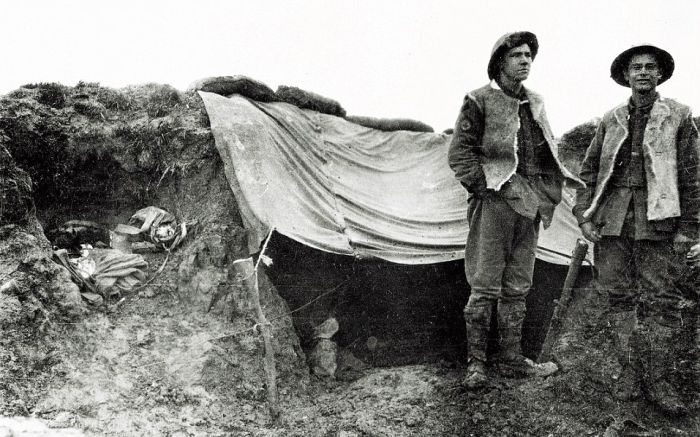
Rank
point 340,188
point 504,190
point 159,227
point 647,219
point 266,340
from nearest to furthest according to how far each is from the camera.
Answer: point 647,219 → point 504,190 → point 266,340 → point 159,227 → point 340,188

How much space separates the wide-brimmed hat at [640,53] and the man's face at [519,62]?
24.5 inches

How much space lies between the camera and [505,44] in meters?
4.24

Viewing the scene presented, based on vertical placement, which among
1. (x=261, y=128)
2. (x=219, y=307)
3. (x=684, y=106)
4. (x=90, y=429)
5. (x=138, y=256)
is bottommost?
(x=90, y=429)

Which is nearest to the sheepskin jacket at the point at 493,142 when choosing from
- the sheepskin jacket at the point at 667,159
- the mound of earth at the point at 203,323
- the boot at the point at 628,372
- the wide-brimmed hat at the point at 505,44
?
the wide-brimmed hat at the point at 505,44

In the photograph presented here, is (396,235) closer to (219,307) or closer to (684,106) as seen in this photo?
(219,307)

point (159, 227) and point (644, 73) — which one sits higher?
point (644, 73)

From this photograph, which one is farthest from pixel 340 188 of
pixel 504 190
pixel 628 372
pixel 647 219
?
pixel 628 372

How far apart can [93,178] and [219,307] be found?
171 cm

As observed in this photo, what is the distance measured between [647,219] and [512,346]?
1200mm

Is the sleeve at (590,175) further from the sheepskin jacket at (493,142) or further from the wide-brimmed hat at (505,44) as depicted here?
the wide-brimmed hat at (505,44)

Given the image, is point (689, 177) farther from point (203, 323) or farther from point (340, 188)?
point (203, 323)

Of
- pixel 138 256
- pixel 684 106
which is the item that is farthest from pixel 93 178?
pixel 684 106

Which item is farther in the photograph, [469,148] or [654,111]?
[469,148]

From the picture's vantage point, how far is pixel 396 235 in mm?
5223
